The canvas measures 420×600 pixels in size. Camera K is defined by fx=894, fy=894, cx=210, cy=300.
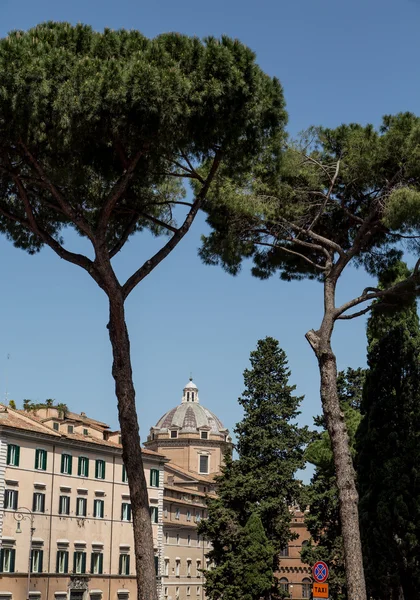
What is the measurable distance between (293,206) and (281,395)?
31.5 metres

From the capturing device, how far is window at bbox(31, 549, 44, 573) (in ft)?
144

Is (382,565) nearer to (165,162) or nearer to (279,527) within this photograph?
(165,162)

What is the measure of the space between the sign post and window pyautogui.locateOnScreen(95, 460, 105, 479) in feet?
103

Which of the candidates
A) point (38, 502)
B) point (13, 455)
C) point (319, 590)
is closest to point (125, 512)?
point (38, 502)

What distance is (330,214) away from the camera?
2111cm

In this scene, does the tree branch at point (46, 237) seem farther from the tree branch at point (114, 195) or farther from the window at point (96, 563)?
the window at point (96, 563)

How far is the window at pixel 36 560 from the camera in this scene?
43.9 metres

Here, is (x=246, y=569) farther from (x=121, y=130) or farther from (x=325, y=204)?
(x=121, y=130)

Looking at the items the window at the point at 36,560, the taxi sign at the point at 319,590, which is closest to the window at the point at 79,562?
the window at the point at 36,560

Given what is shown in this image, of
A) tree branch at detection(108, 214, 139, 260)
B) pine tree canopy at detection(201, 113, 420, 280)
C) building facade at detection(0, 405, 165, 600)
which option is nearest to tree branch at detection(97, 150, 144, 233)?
tree branch at detection(108, 214, 139, 260)

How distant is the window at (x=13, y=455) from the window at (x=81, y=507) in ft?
17.1

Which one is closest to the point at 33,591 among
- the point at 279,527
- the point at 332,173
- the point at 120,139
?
the point at 279,527

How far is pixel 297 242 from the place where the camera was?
2038 centimetres

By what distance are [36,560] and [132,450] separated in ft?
106
